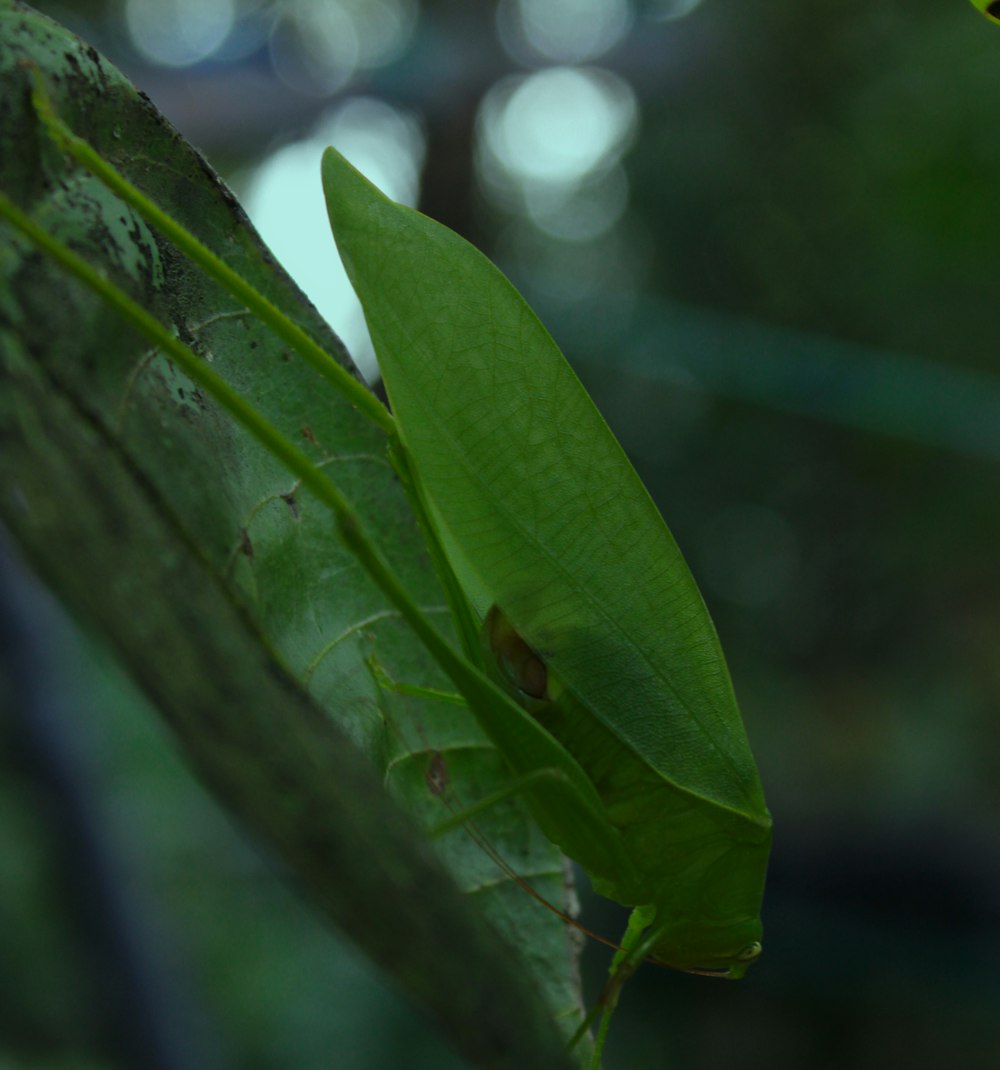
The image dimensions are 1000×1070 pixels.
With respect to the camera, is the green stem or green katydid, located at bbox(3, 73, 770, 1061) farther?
green katydid, located at bbox(3, 73, 770, 1061)

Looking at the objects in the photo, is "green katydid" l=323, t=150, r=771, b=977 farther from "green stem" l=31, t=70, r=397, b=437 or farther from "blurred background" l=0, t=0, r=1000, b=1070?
"blurred background" l=0, t=0, r=1000, b=1070

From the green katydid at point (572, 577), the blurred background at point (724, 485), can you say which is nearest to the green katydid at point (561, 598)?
the green katydid at point (572, 577)

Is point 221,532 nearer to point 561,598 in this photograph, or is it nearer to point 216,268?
point 216,268

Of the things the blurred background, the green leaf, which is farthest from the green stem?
the blurred background

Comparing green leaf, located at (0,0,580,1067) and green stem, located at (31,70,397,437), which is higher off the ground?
green stem, located at (31,70,397,437)

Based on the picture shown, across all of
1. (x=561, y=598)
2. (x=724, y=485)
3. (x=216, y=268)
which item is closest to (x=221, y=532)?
(x=216, y=268)

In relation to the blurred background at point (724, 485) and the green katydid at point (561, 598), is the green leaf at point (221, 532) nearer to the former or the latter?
the green katydid at point (561, 598)
